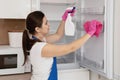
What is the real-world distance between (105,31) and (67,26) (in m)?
0.30

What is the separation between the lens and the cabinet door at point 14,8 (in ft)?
6.61

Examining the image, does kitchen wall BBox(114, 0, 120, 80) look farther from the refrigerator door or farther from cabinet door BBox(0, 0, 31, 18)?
cabinet door BBox(0, 0, 31, 18)

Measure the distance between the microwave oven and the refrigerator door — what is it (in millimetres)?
616

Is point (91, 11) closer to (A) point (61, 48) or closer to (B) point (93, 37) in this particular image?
(B) point (93, 37)

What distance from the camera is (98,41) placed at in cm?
183

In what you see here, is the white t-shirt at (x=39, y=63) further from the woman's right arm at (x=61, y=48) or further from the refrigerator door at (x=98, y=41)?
the refrigerator door at (x=98, y=41)

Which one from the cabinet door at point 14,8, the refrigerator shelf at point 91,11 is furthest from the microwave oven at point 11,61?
the refrigerator shelf at point 91,11

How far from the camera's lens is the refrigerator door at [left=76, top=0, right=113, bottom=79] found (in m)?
1.62

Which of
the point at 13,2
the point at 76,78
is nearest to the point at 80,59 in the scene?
the point at 76,78

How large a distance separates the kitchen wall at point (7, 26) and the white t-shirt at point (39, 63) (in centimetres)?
92

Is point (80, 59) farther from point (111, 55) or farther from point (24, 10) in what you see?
point (24, 10)

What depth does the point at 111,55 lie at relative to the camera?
64.0 inches

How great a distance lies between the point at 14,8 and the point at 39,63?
74cm

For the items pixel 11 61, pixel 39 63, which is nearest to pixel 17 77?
pixel 11 61
